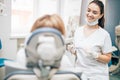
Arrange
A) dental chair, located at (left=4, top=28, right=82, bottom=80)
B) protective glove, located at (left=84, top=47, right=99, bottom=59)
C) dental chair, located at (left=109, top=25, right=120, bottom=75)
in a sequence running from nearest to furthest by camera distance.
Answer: dental chair, located at (left=4, top=28, right=82, bottom=80), protective glove, located at (left=84, top=47, right=99, bottom=59), dental chair, located at (left=109, top=25, right=120, bottom=75)

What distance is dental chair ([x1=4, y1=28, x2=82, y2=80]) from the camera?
104 centimetres

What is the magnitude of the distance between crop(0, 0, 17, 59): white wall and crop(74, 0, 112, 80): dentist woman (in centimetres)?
166

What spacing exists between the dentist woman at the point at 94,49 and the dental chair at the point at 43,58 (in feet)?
2.41

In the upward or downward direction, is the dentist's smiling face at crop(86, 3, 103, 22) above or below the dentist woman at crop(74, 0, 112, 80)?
above

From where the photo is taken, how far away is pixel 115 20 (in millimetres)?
3719

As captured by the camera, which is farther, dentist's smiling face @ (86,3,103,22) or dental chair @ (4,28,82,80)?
dentist's smiling face @ (86,3,103,22)

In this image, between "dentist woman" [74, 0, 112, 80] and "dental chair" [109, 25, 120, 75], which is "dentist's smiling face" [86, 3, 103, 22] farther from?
"dental chair" [109, 25, 120, 75]

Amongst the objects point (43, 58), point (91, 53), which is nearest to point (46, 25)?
point (43, 58)

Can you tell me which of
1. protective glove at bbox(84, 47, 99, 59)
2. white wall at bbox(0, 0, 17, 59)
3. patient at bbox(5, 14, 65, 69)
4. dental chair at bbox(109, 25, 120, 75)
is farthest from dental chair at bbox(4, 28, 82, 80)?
dental chair at bbox(109, 25, 120, 75)

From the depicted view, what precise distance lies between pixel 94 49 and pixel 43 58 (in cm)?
90

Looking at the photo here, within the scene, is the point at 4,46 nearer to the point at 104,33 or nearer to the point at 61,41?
the point at 104,33

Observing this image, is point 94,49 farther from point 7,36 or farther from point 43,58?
point 7,36

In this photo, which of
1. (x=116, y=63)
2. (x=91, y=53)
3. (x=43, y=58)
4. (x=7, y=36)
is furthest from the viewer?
(x=116, y=63)

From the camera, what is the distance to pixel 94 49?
186 cm
